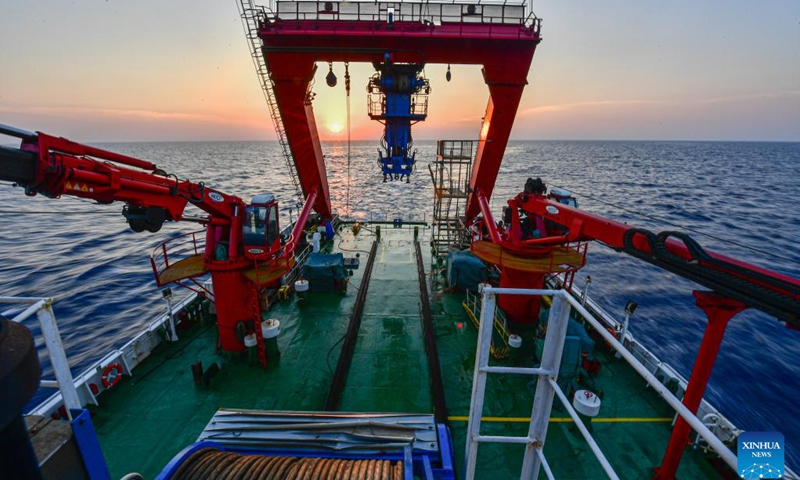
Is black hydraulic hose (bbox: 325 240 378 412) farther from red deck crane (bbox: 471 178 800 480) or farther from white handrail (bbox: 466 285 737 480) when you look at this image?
white handrail (bbox: 466 285 737 480)

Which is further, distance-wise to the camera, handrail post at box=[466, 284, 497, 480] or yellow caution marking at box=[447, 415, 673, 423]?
yellow caution marking at box=[447, 415, 673, 423]

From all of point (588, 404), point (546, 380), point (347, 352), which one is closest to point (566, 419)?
point (588, 404)

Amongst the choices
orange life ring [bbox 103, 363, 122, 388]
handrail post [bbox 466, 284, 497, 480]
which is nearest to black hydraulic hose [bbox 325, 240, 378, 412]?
handrail post [bbox 466, 284, 497, 480]

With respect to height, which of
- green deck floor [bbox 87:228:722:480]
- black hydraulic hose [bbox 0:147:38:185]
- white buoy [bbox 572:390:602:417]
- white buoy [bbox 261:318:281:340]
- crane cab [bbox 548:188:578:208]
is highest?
black hydraulic hose [bbox 0:147:38:185]

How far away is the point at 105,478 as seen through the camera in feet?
7.16

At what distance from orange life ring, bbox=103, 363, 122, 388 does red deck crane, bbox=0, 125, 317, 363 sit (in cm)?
251

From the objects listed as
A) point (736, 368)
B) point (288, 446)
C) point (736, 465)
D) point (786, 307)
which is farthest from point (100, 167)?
point (736, 368)

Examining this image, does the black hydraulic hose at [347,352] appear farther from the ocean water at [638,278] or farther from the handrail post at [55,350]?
the ocean water at [638,278]

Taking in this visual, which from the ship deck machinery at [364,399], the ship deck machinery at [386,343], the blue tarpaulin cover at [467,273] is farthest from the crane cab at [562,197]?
the blue tarpaulin cover at [467,273]

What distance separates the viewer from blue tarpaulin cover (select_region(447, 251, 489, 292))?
15.6 meters

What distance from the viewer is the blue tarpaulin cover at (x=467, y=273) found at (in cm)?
1556

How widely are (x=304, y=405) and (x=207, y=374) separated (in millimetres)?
3051

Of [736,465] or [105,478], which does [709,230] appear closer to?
[736,465]

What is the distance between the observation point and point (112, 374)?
10.1 meters
